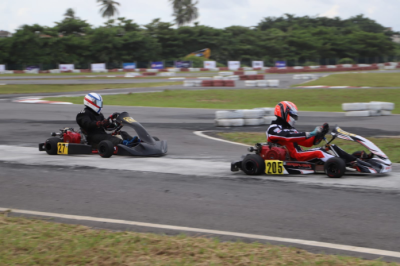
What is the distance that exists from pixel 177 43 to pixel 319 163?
61.3 m

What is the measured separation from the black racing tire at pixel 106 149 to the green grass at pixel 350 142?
3.34m

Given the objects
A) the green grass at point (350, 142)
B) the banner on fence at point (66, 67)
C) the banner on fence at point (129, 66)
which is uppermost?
the banner on fence at point (129, 66)

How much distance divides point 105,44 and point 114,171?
5418 cm

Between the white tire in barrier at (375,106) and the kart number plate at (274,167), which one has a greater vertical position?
the white tire in barrier at (375,106)

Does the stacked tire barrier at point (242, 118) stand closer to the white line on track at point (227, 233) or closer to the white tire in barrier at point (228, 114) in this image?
the white tire in barrier at point (228, 114)

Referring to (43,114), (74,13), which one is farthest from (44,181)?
(74,13)

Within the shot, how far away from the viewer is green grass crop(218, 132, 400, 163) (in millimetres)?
8950

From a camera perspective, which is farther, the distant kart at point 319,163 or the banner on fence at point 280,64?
the banner on fence at point 280,64

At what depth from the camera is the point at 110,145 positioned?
8578 millimetres

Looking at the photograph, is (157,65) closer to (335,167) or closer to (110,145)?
(110,145)

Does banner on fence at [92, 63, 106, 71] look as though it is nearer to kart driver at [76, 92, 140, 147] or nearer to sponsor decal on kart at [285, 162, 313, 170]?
kart driver at [76, 92, 140, 147]

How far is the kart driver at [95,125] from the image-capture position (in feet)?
28.9

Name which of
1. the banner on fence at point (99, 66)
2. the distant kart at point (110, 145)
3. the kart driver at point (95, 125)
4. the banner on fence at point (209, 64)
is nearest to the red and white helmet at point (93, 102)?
the kart driver at point (95, 125)

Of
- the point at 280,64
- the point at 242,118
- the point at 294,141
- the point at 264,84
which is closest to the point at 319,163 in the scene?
the point at 294,141
